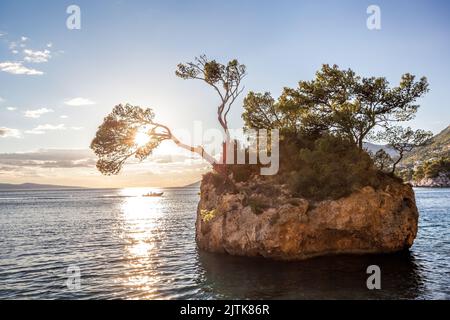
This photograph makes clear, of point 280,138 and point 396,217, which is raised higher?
point 280,138

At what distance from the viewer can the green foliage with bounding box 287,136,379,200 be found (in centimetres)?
3073

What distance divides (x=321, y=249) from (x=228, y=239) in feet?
26.8

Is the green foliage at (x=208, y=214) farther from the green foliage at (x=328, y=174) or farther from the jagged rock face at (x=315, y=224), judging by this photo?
the green foliage at (x=328, y=174)

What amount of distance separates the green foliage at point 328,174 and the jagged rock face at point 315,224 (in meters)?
0.88

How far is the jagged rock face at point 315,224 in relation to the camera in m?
29.1

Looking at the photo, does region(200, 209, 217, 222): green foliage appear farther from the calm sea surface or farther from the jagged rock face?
the calm sea surface

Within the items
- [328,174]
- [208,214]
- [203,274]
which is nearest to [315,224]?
[328,174]

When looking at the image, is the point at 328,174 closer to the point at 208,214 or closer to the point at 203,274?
the point at 208,214

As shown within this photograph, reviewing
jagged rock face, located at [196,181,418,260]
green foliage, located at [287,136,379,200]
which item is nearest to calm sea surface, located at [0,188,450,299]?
jagged rock face, located at [196,181,418,260]

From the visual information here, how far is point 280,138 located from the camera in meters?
38.2

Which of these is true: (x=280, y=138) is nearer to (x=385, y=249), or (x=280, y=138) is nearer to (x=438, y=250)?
(x=385, y=249)
